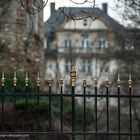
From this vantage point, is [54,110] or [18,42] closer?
[54,110]

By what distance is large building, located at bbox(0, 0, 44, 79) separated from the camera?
85.0 feet

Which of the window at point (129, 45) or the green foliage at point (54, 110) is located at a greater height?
the window at point (129, 45)

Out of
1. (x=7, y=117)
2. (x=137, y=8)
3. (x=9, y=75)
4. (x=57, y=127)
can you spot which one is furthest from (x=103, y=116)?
(x=9, y=75)

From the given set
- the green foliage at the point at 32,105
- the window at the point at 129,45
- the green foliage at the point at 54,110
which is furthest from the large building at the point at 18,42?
the green foliage at the point at 32,105

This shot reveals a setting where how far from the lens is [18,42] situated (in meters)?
26.5

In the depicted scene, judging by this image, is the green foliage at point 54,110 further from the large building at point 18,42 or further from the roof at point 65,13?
the large building at point 18,42

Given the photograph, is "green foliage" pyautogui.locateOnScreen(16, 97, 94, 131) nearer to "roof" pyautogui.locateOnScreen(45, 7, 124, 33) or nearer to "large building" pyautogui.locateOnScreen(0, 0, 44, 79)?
"roof" pyautogui.locateOnScreen(45, 7, 124, 33)

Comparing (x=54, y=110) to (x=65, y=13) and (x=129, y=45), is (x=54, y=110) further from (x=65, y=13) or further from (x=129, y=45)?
(x=65, y=13)

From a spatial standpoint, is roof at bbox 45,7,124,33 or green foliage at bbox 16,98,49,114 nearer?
roof at bbox 45,7,124,33

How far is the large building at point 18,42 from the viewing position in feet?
85.0

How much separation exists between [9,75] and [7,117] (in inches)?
117

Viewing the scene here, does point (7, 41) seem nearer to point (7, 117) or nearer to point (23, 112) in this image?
point (23, 112)

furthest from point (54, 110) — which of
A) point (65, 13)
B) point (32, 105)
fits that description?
point (65, 13)

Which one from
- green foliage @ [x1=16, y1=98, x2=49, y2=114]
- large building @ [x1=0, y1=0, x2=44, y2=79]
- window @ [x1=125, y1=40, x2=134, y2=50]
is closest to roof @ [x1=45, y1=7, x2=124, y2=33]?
green foliage @ [x1=16, y1=98, x2=49, y2=114]
